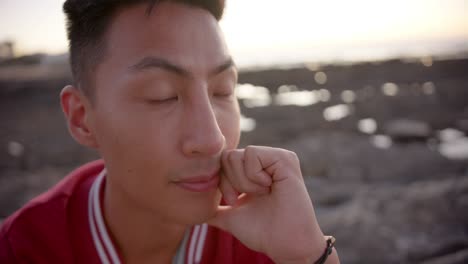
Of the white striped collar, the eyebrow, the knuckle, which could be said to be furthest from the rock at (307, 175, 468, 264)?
the eyebrow

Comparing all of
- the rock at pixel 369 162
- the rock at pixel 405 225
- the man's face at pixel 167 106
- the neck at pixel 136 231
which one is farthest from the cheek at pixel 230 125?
the rock at pixel 369 162

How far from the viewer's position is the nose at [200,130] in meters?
1.47

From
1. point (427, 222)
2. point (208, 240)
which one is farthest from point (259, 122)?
point (208, 240)

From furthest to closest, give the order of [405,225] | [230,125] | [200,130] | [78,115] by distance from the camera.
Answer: [405,225] < [78,115] < [230,125] < [200,130]

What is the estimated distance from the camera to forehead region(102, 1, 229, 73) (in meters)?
1.52

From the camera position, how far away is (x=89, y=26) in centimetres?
178

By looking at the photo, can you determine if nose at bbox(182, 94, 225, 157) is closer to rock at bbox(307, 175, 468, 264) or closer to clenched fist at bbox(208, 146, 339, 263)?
clenched fist at bbox(208, 146, 339, 263)

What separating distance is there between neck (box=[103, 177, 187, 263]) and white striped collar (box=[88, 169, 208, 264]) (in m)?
0.05

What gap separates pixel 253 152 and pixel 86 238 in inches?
41.3

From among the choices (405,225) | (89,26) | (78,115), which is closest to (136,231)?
(78,115)

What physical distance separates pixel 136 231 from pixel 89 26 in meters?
1.11

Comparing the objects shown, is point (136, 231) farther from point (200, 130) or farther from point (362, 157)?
point (362, 157)

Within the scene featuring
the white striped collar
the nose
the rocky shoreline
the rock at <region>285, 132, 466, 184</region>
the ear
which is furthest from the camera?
the rock at <region>285, 132, 466, 184</region>

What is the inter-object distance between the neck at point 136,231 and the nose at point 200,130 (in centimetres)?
71
